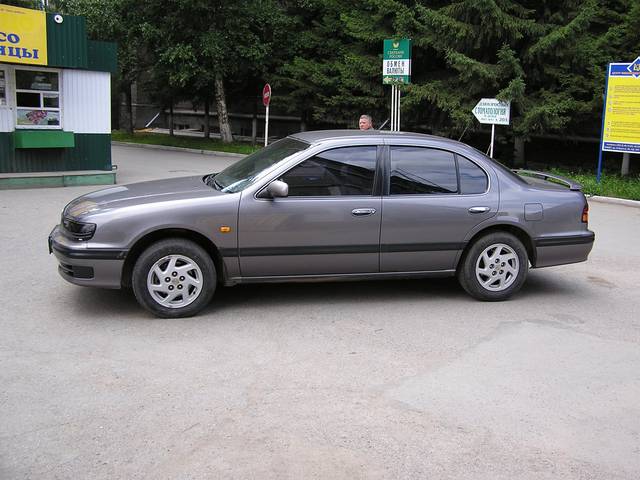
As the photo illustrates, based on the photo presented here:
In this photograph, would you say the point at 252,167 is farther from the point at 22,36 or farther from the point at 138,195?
the point at 22,36

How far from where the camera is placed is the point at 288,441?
3838 millimetres

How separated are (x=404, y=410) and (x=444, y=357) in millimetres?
1038

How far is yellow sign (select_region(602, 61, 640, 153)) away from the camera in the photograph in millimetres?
15086

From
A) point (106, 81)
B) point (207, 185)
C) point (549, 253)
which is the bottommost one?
point (549, 253)

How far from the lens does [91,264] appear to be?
5695mm

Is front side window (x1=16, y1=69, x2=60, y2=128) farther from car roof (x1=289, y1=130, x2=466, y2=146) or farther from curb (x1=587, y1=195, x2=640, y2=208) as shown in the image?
curb (x1=587, y1=195, x2=640, y2=208)

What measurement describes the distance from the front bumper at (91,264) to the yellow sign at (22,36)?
1026 cm

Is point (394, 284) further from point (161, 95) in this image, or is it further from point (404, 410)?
point (161, 95)

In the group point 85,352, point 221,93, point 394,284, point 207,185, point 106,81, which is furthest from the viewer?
point 221,93

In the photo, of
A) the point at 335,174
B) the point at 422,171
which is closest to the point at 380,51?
the point at 422,171

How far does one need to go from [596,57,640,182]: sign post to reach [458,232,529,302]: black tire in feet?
33.9

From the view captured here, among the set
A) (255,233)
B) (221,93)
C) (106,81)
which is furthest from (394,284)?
(221,93)

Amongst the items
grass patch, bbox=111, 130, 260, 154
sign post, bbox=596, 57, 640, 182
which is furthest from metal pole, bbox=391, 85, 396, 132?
sign post, bbox=596, 57, 640, 182

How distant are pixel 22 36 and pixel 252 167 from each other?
1028cm
